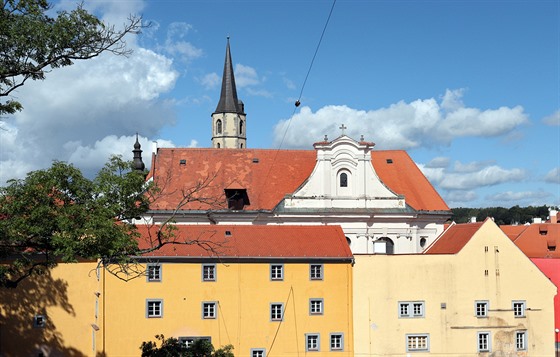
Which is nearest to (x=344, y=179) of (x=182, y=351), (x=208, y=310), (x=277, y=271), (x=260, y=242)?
(x=260, y=242)

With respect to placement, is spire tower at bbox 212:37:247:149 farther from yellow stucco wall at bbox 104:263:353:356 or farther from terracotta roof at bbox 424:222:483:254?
yellow stucco wall at bbox 104:263:353:356

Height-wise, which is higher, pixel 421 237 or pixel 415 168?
pixel 415 168

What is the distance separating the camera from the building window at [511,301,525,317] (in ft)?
133

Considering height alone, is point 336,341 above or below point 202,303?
below

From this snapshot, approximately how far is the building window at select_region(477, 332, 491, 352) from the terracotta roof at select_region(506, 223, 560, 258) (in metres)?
37.5

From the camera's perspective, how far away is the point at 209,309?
38844mm

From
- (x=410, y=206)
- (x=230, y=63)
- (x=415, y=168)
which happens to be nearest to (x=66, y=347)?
(x=410, y=206)

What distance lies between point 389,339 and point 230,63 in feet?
208

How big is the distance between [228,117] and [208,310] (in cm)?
6064

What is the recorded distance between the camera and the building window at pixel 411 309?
4016 centimetres

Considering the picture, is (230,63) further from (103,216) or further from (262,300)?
(103,216)

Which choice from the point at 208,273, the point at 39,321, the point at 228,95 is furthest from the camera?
the point at 228,95

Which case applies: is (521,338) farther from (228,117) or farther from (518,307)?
(228,117)

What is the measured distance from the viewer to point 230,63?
97000mm
